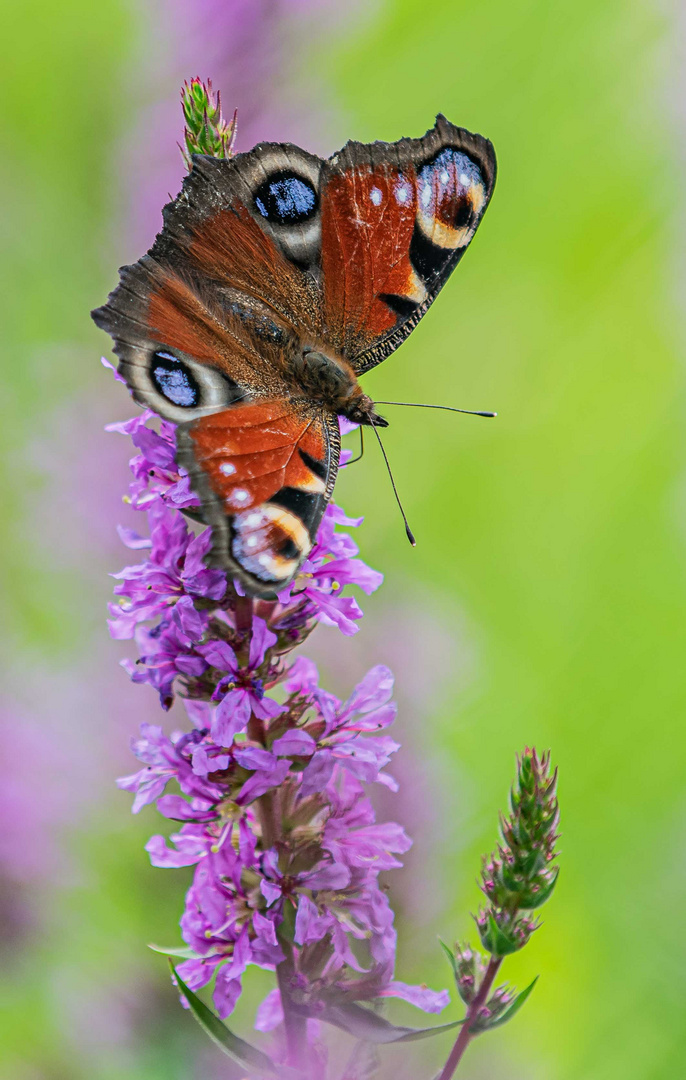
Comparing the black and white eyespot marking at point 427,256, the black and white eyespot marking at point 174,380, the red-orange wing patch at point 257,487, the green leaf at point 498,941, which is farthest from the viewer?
the black and white eyespot marking at point 427,256

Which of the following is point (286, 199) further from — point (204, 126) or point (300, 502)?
point (300, 502)

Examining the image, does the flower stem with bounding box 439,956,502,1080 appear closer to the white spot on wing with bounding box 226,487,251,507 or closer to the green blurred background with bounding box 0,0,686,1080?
the green blurred background with bounding box 0,0,686,1080

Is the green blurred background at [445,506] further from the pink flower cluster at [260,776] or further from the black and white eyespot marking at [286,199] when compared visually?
the black and white eyespot marking at [286,199]

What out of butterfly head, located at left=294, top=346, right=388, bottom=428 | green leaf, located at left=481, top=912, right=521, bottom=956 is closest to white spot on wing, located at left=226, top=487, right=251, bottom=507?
butterfly head, located at left=294, top=346, right=388, bottom=428

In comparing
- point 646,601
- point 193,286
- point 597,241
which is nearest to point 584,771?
point 646,601

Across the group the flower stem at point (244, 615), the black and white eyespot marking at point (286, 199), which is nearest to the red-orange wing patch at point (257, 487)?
the flower stem at point (244, 615)

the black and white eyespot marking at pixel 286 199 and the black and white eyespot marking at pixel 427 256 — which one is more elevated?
the black and white eyespot marking at pixel 286 199
